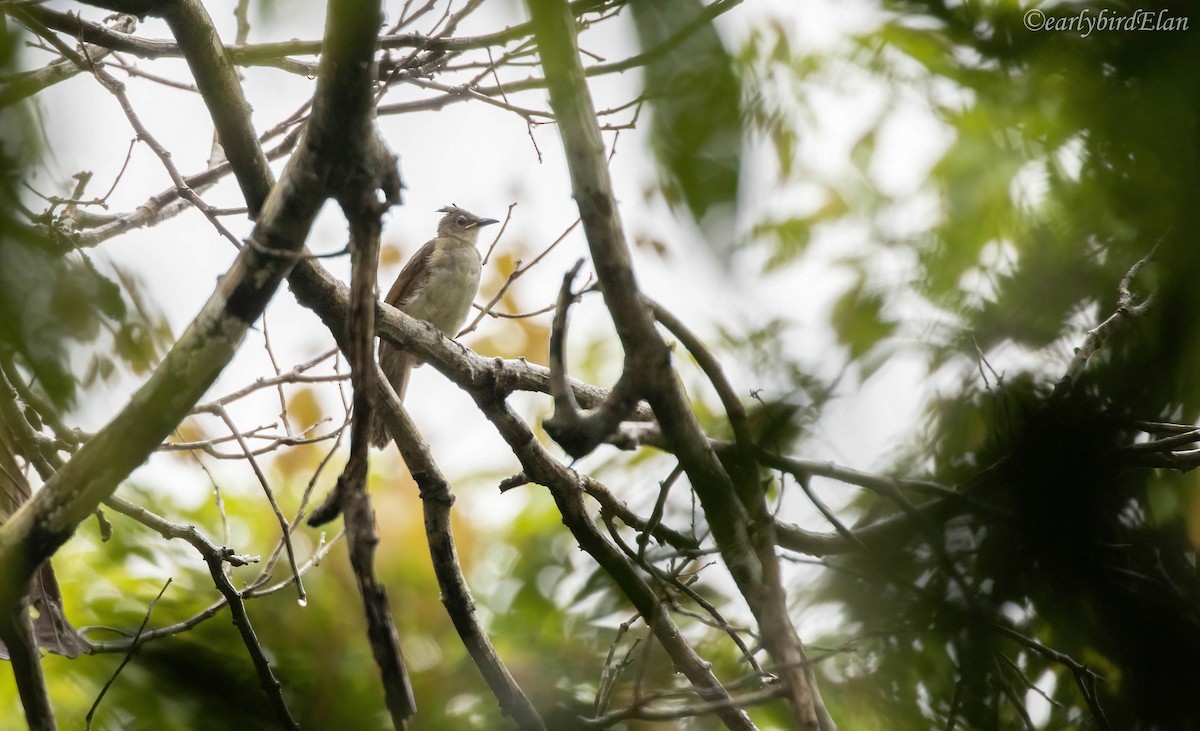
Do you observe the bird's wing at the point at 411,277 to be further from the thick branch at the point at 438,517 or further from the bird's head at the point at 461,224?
the thick branch at the point at 438,517

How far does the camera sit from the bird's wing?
6.21 metres

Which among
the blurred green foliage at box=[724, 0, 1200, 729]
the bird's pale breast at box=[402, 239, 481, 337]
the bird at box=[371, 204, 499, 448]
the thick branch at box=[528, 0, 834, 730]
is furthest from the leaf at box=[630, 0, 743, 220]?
the bird's pale breast at box=[402, 239, 481, 337]

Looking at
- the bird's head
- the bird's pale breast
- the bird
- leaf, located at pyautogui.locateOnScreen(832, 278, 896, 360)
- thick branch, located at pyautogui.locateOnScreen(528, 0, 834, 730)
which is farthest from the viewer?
the bird's head

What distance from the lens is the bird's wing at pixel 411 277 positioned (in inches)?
245

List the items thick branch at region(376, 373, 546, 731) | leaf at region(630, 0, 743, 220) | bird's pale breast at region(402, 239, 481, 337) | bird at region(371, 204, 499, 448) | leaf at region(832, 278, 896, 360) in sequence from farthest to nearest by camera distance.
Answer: bird's pale breast at region(402, 239, 481, 337) < bird at region(371, 204, 499, 448) < thick branch at region(376, 373, 546, 731) < leaf at region(832, 278, 896, 360) < leaf at region(630, 0, 743, 220)

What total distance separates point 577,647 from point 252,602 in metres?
1.79

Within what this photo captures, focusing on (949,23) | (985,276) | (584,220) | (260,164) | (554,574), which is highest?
(260,164)

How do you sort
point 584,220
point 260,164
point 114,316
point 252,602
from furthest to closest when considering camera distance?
point 252,602 < point 260,164 < point 584,220 < point 114,316

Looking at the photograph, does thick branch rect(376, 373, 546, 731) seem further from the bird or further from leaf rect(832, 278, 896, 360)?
the bird


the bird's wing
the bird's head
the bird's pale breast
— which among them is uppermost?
the bird's head

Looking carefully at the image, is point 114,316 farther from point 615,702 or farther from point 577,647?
point 615,702

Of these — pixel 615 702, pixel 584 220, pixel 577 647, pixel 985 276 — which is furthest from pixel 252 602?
pixel 985 276

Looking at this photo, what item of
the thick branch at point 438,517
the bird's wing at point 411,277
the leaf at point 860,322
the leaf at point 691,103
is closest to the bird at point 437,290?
the bird's wing at point 411,277

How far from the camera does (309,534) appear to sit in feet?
14.4
